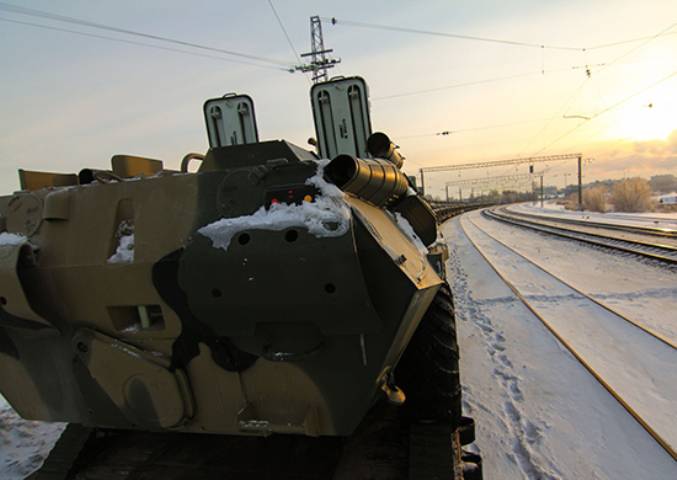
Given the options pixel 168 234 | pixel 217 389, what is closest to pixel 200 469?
pixel 217 389

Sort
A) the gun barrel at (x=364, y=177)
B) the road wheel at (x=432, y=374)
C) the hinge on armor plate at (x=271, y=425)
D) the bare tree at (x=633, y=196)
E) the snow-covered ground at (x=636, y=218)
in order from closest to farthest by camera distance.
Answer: the gun barrel at (x=364, y=177), the hinge on armor plate at (x=271, y=425), the road wheel at (x=432, y=374), the snow-covered ground at (x=636, y=218), the bare tree at (x=633, y=196)

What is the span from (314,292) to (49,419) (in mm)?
2009

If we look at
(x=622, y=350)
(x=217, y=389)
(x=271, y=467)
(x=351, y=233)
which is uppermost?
(x=351, y=233)

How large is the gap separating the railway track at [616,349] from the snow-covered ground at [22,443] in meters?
4.63

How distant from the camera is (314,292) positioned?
189 centimetres

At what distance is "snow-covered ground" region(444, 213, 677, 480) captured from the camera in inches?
118

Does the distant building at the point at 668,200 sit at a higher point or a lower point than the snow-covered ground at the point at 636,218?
lower

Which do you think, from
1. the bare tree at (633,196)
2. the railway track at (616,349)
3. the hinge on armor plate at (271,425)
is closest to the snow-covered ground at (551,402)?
the railway track at (616,349)

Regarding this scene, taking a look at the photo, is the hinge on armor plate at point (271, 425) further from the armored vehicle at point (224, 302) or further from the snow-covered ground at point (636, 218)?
the snow-covered ground at point (636, 218)

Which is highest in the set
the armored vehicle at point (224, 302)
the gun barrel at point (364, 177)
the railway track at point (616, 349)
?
Answer: the gun barrel at point (364, 177)

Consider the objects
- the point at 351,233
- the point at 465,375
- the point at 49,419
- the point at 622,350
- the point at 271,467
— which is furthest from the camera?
the point at 622,350

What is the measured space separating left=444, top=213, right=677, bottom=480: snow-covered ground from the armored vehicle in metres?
0.75

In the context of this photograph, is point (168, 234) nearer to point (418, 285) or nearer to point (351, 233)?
point (351, 233)

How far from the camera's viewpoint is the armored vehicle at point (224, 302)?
1.93 m
